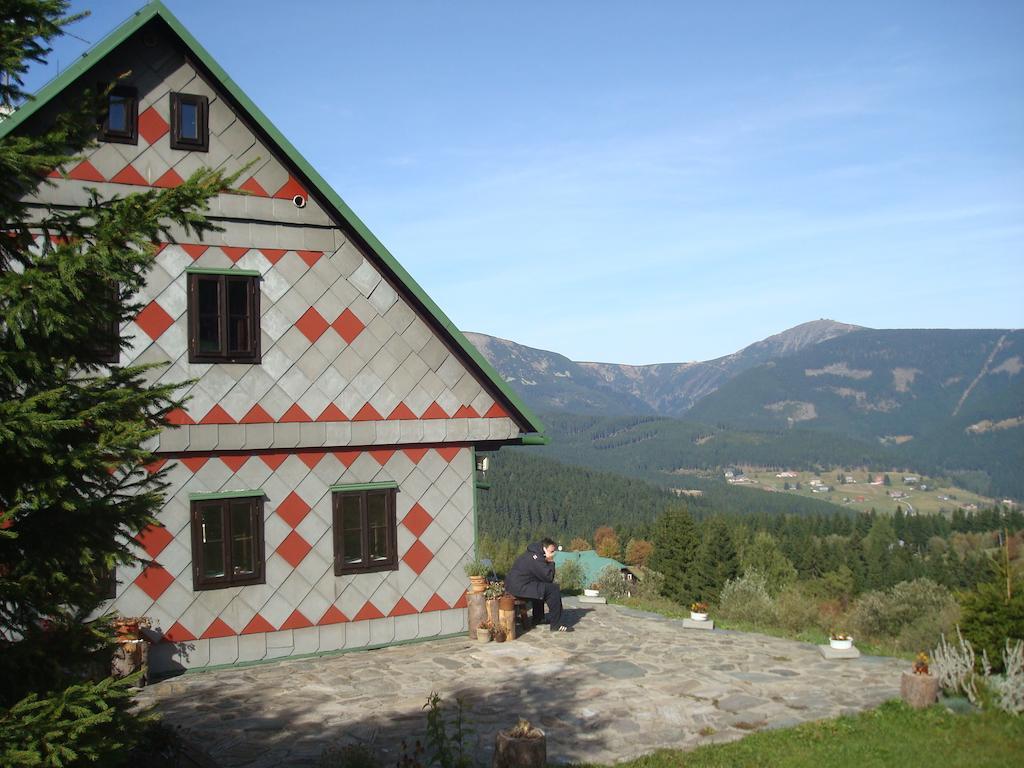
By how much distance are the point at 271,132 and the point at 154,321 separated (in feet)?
11.2

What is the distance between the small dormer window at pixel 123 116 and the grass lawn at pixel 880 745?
35.9 ft

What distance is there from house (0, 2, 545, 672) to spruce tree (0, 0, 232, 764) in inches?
269

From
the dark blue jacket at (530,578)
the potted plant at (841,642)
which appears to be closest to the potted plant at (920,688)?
the potted plant at (841,642)

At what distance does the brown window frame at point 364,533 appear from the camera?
1442cm

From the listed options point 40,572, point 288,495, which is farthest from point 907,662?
point 40,572

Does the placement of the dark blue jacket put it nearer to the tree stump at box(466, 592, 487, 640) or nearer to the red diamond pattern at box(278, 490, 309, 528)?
the tree stump at box(466, 592, 487, 640)

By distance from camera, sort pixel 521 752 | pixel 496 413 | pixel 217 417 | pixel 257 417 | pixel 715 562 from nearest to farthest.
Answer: pixel 521 752
pixel 217 417
pixel 257 417
pixel 496 413
pixel 715 562

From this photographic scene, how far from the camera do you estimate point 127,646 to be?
1224 centimetres

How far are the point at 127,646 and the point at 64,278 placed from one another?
317 inches

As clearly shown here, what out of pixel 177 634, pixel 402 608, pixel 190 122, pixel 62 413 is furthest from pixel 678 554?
pixel 62 413

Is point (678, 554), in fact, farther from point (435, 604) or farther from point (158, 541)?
point (158, 541)

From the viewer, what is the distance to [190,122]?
13812 mm

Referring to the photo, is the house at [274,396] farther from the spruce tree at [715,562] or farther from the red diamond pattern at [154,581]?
the spruce tree at [715,562]

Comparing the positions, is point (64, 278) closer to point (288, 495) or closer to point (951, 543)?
point (288, 495)
